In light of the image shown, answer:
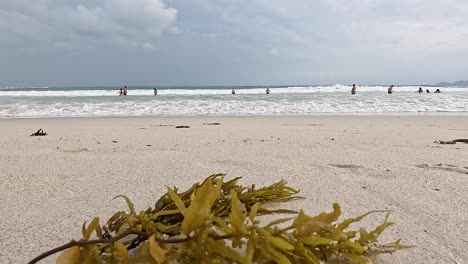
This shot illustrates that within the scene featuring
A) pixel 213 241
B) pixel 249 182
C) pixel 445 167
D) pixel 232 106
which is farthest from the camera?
pixel 232 106

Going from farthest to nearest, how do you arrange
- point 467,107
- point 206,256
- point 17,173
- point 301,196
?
1. point 467,107
2. point 17,173
3. point 301,196
4. point 206,256

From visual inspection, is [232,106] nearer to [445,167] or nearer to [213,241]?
[445,167]

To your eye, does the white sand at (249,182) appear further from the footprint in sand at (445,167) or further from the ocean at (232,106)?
the ocean at (232,106)

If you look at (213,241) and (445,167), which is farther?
(445,167)

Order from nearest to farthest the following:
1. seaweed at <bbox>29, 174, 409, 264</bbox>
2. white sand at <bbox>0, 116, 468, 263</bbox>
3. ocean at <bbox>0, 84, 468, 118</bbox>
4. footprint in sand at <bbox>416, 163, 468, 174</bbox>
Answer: seaweed at <bbox>29, 174, 409, 264</bbox>
white sand at <bbox>0, 116, 468, 263</bbox>
footprint in sand at <bbox>416, 163, 468, 174</bbox>
ocean at <bbox>0, 84, 468, 118</bbox>

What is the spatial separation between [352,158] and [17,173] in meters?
2.28

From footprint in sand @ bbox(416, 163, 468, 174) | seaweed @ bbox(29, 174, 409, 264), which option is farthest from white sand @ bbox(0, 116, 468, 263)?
seaweed @ bbox(29, 174, 409, 264)

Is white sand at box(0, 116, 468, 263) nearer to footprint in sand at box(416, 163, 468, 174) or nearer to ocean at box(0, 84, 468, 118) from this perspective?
footprint in sand at box(416, 163, 468, 174)

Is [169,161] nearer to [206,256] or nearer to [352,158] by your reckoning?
[352,158]

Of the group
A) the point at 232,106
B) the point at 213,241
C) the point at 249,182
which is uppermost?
the point at 213,241

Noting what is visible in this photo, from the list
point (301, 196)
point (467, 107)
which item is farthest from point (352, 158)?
point (467, 107)

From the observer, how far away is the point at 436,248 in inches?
43.6

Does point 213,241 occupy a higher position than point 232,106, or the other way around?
point 213,241

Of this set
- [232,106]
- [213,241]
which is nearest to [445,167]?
[213,241]
